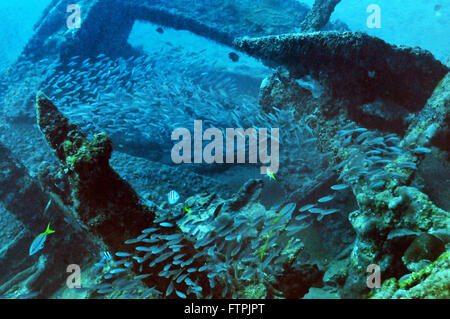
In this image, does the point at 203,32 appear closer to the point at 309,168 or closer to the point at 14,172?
the point at 309,168

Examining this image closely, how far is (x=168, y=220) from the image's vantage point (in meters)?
3.28

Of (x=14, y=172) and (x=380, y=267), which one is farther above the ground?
(x=14, y=172)

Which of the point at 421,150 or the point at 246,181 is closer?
the point at 421,150

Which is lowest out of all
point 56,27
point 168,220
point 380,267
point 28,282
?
point 28,282

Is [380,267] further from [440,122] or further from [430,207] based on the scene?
[440,122]

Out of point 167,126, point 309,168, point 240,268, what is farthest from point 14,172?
point 309,168

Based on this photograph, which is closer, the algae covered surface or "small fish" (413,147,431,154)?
the algae covered surface

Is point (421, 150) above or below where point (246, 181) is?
above

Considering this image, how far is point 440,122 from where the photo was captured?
4.20 m

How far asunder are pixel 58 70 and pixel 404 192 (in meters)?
13.9

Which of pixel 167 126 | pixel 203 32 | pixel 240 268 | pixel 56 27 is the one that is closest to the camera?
pixel 240 268

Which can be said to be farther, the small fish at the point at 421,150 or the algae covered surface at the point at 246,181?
the small fish at the point at 421,150

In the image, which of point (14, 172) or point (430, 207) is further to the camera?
point (14, 172)
